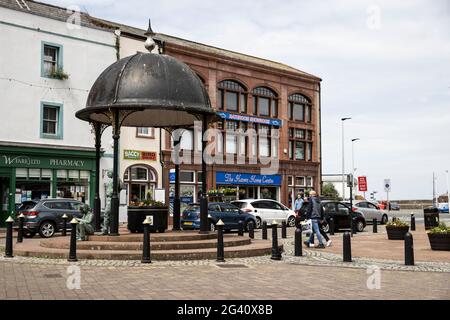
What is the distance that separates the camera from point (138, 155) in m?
32.6

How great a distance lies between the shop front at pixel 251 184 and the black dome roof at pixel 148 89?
21332 millimetres

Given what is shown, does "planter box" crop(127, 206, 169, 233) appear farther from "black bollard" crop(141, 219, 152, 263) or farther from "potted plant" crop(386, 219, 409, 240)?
"potted plant" crop(386, 219, 409, 240)

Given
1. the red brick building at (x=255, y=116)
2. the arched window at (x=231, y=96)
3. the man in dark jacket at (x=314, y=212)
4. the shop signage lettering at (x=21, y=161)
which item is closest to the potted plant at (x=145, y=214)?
the man in dark jacket at (x=314, y=212)

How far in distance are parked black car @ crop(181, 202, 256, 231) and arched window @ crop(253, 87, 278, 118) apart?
1542cm

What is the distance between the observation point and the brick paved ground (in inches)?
328

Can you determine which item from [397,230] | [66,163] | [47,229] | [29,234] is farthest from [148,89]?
[66,163]

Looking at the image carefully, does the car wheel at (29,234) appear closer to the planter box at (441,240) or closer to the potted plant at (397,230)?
the potted plant at (397,230)

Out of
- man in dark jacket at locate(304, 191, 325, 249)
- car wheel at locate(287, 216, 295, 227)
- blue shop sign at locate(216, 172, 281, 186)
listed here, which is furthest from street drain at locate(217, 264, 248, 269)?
blue shop sign at locate(216, 172, 281, 186)

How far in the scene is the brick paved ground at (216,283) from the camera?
8344mm

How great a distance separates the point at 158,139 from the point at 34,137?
799 centimetres

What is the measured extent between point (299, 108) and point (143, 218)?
29.8 m

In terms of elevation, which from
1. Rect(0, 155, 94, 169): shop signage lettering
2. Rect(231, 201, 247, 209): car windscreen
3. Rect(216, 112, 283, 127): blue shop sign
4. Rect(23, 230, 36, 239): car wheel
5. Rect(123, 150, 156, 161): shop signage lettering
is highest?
Rect(216, 112, 283, 127): blue shop sign

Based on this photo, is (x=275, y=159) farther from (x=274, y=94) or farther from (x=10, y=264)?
(x=10, y=264)
